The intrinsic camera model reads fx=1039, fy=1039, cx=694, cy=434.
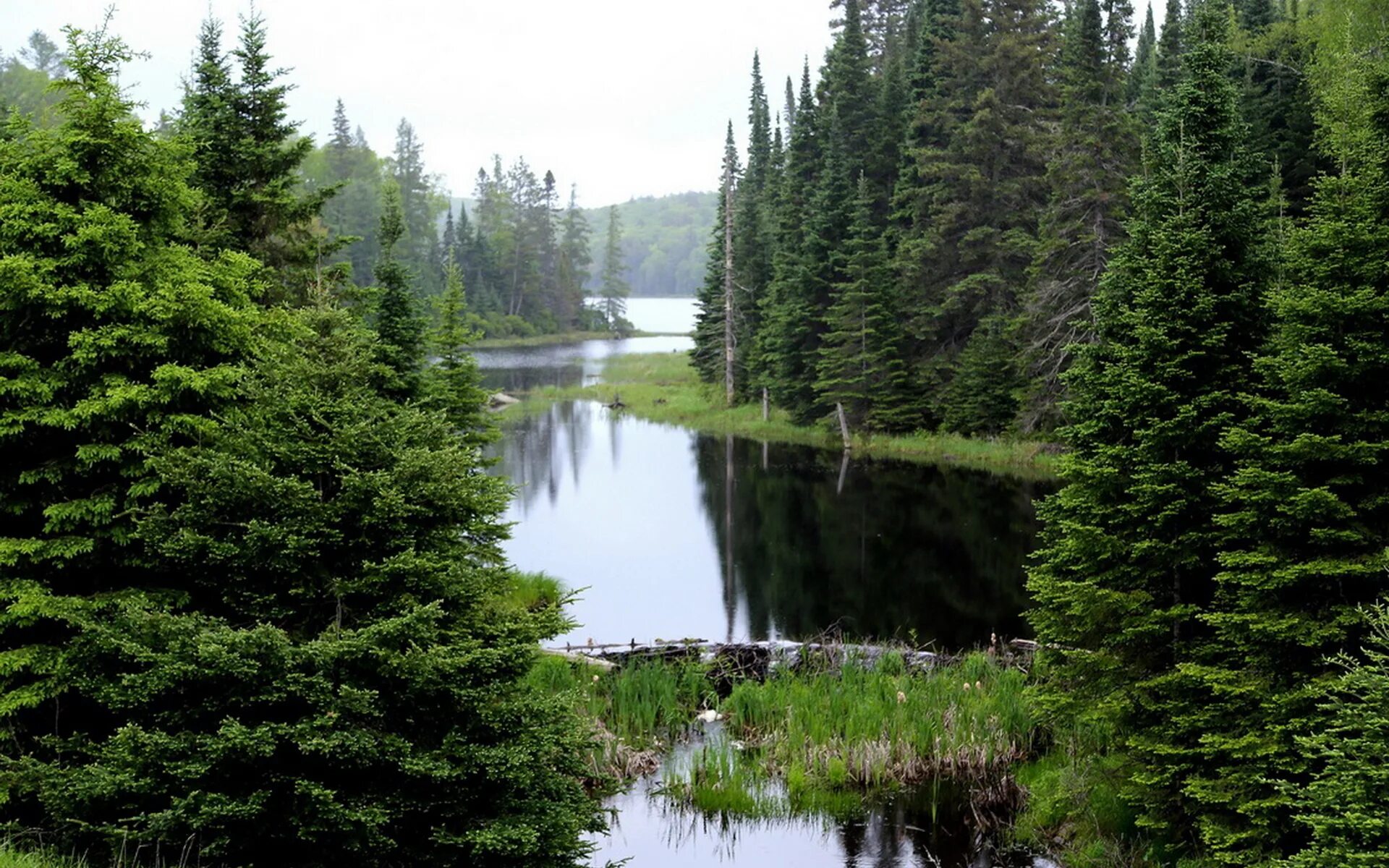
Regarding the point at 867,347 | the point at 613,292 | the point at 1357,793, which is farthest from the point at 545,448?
the point at 613,292

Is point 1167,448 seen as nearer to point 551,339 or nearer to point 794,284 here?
point 794,284

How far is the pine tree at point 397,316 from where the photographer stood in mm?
18453

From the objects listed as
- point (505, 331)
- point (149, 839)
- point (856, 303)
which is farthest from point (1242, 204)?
point (505, 331)

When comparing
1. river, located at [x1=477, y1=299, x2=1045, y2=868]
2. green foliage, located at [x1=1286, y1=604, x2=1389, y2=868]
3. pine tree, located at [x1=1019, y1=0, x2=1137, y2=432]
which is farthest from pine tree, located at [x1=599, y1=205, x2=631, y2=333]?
green foliage, located at [x1=1286, y1=604, x2=1389, y2=868]

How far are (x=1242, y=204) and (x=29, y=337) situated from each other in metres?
11.6

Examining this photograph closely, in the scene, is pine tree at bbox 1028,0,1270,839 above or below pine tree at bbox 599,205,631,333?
below

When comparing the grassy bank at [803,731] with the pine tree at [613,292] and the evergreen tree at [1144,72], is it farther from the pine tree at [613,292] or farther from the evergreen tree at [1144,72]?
the pine tree at [613,292]

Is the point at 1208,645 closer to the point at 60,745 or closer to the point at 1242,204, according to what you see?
the point at 1242,204

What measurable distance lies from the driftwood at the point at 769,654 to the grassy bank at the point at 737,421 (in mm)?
5543

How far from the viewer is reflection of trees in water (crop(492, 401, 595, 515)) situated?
37062 mm

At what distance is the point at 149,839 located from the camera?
7.32 meters

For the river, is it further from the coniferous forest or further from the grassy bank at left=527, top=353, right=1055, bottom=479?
the grassy bank at left=527, top=353, right=1055, bottom=479

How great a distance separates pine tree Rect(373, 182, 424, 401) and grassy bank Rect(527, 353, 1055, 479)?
11430mm

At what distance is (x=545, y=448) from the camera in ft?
148
